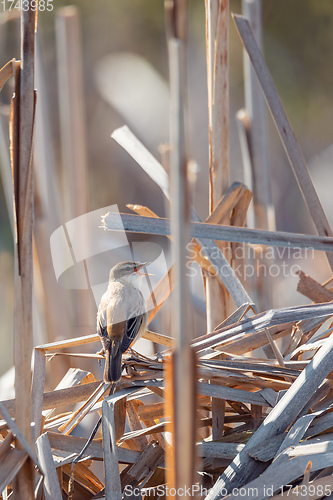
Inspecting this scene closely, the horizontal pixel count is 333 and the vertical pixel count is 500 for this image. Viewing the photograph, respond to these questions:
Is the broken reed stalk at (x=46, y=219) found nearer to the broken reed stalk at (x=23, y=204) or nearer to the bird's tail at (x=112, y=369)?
the bird's tail at (x=112, y=369)

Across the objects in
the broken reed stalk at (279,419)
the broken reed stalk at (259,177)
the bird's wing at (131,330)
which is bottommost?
the broken reed stalk at (279,419)

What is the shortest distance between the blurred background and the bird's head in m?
0.24

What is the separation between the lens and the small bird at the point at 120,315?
1.64 meters

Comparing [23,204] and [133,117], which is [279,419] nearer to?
Answer: [23,204]

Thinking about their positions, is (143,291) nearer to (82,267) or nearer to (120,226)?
(82,267)

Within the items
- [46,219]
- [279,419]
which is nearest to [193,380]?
[279,419]

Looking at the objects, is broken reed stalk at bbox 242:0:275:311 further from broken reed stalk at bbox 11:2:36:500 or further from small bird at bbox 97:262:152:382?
broken reed stalk at bbox 11:2:36:500

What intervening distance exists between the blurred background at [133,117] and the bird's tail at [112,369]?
3.16ft

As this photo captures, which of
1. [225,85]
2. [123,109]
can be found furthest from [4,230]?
[225,85]

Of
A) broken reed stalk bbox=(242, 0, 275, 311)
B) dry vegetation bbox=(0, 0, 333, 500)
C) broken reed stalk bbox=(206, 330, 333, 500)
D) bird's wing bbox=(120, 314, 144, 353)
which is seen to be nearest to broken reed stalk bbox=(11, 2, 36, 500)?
dry vegetation bbox=(0, 0, 333, 500)

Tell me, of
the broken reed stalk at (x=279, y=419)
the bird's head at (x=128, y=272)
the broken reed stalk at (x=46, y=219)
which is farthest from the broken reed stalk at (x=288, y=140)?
the broken reed stalk at (x=46, y=219)

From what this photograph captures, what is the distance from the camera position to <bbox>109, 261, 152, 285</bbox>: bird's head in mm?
2352

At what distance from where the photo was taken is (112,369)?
1.52 metres

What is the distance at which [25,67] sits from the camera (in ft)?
3.15
